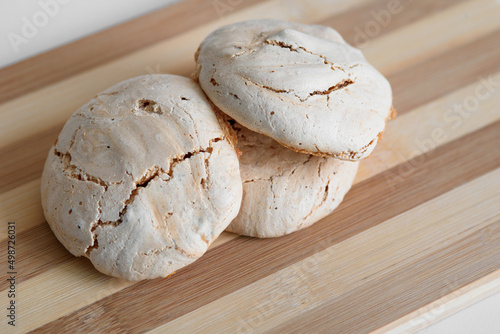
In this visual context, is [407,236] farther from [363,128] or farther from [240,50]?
[240,50]

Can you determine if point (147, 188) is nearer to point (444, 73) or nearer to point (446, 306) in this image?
point (446, 306)

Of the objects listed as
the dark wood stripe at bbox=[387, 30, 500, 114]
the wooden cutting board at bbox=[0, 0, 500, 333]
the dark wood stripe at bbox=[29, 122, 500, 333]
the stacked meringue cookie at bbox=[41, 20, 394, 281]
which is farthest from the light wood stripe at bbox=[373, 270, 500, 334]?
the dark wood stripe at bbox=[387, 30, 500, 114]

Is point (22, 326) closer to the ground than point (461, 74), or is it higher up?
higher up

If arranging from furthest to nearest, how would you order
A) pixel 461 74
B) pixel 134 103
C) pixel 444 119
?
pixel 461 74 < pixel 444 119 < pixel 134 103

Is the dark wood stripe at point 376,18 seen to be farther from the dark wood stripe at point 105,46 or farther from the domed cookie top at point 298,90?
the domed cookie top at point 298,90

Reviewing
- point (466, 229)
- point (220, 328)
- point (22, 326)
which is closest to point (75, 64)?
point (22, 326)

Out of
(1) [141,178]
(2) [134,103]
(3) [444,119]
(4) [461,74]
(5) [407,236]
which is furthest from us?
(4) [461,74]

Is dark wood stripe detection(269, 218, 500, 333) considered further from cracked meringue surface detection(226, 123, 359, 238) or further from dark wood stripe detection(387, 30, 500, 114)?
dark wood stripe detection(387, 30, 500, 114)
